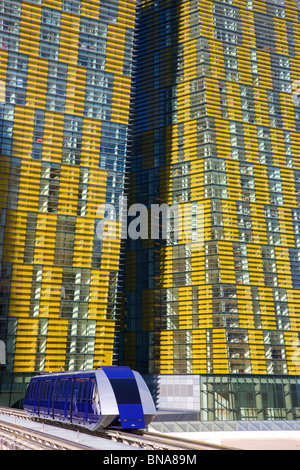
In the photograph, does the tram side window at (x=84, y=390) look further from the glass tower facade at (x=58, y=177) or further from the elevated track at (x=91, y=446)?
the glass tower facade at (x=58, y=177)

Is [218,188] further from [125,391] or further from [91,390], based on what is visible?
[125,391]

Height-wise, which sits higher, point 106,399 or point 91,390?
point 91,390

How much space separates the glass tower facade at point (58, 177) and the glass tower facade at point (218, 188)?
1270 cm

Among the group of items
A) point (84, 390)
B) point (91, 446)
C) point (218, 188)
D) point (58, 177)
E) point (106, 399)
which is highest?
point (218, 188)

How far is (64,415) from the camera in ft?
106

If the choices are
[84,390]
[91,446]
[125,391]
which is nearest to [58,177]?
[84,390]

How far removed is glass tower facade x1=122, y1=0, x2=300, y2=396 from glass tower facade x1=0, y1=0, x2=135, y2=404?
12698 mm

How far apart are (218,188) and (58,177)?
2666 centimetres

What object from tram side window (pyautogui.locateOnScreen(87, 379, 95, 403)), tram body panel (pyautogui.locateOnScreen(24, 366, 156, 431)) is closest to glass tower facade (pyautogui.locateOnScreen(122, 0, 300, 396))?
tram body panel (pyautogui.locateOnScreen(24, 366, 156, 431))

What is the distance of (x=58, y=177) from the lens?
7694 centimetres

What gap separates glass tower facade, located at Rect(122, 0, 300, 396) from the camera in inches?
3162

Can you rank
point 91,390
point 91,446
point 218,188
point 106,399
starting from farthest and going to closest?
point 218,188
point 91,390
point 106,399
point 91,446

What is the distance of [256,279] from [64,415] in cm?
5568

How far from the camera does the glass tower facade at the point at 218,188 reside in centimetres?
8031
